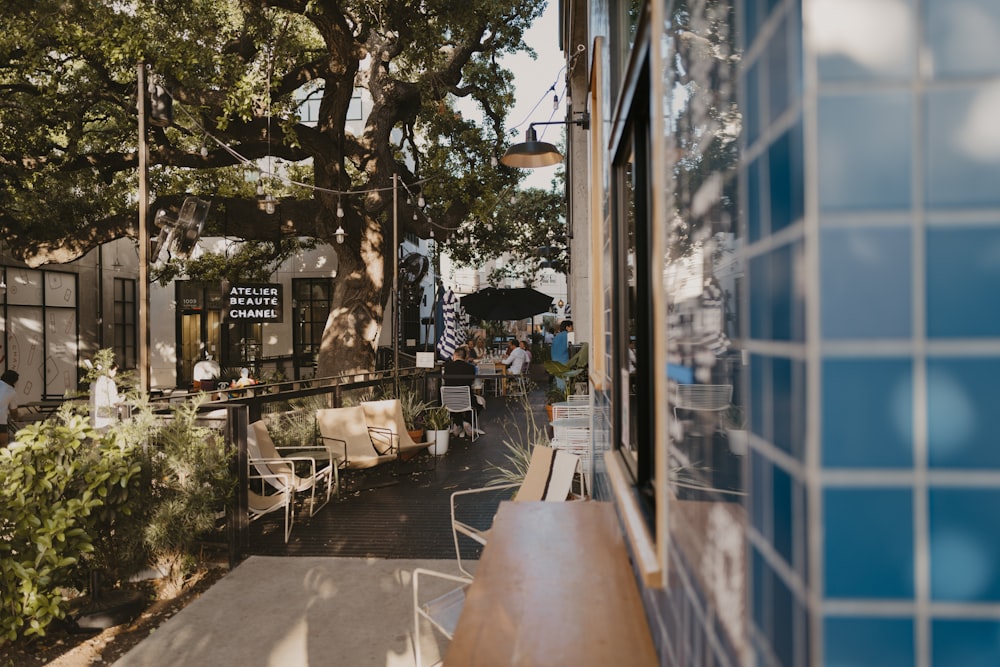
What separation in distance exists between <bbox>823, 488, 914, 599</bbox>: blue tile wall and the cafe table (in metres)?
1.28

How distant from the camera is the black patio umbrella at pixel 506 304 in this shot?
1836 centimetres

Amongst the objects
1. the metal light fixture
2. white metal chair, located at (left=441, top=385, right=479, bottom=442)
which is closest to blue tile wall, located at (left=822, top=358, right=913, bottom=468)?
the metal light fixture

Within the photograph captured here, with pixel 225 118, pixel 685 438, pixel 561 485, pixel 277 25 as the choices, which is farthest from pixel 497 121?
pixel 685 438

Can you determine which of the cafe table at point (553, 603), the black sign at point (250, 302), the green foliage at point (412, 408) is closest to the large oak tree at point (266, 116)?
the black sign at point (250, 302)

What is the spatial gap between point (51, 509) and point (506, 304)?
1466cm

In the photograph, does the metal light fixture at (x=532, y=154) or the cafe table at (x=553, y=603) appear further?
the metal light fixture at (x=532, y=154)

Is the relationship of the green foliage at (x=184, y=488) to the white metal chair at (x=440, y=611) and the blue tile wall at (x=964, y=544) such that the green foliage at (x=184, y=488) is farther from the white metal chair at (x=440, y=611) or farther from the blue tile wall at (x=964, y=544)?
the blue tile wall at (x=964, y=544)

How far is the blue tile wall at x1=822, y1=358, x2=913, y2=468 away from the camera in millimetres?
766

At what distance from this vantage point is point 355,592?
201 inches

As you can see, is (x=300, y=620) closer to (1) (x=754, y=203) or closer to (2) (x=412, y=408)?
(1) (x=754, y=203)

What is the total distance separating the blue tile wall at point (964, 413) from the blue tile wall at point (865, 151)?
19cm

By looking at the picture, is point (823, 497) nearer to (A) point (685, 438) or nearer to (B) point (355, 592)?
(A) point (685, 438)

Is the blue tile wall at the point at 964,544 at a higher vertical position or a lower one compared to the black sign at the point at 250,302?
lower

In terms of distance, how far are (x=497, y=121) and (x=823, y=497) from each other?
15.1 meters
